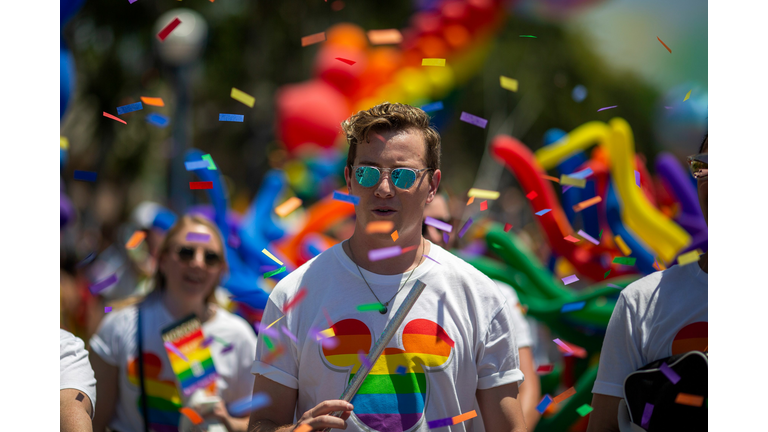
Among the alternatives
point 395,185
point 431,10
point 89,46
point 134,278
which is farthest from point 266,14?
point 395,185

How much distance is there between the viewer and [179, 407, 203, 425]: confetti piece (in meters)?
2.87

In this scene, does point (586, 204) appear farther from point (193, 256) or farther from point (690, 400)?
point (193, 256)

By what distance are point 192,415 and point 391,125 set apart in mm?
1689

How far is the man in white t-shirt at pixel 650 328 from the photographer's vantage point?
2168 millimetres

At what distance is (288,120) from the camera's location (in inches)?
313

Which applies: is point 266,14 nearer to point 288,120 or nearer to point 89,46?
point 89,46

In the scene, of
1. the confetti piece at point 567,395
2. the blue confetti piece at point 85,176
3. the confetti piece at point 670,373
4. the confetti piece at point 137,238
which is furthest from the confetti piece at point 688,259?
the confetti piece at point 137,238

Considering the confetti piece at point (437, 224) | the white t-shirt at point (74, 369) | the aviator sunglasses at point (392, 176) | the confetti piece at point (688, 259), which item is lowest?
the white t-shirt at point (74, 369)

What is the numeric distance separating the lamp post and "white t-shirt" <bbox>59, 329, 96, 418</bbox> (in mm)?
4269

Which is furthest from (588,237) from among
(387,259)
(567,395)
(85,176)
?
(85,176)

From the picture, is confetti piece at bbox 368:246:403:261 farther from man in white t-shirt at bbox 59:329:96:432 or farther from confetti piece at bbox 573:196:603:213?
confetti piece at bbox 573:196:603:213

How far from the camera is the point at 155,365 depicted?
9.80ft

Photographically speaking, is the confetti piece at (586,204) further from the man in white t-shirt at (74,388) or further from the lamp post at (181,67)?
the lamp post at (181,67)

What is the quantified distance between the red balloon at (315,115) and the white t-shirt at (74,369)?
529cm
